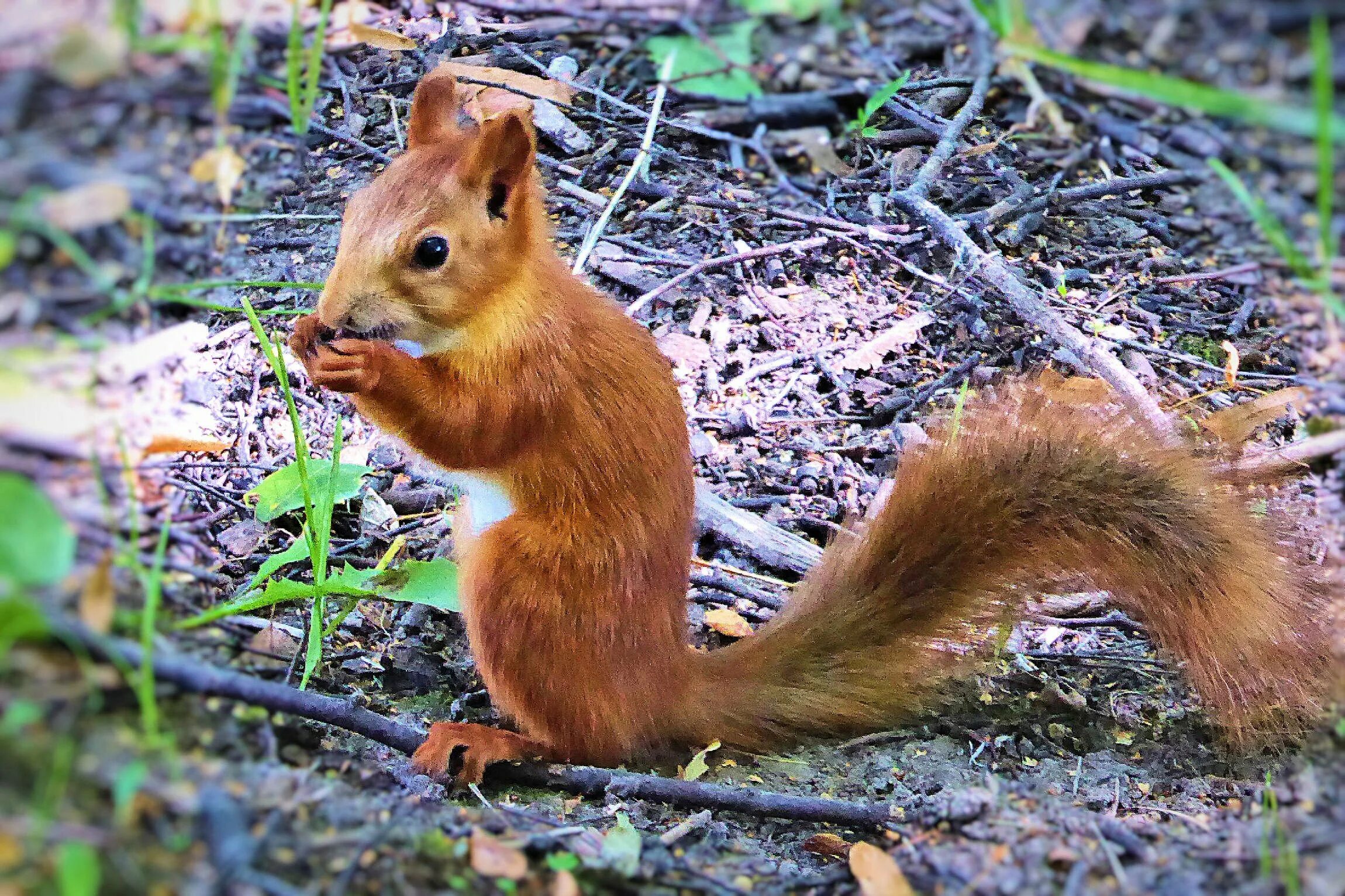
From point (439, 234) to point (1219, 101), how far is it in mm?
1282

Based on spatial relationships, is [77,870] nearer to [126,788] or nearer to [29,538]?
[126,788]

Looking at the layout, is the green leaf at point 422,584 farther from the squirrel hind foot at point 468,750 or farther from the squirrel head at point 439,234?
the squirrel head at point 439,234

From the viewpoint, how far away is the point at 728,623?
9.00 feet

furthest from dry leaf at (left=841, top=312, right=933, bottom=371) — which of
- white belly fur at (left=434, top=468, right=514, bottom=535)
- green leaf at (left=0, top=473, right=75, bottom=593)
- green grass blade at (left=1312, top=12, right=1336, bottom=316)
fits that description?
green leaf at (left=0, top=473, right=75, bottom=593)

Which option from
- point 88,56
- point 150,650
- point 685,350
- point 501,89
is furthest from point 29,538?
point 685,350

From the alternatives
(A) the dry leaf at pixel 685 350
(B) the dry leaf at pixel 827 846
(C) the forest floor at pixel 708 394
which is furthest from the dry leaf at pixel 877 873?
(A) the dry leaf at pixel 685 350

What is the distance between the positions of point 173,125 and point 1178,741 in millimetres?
2152

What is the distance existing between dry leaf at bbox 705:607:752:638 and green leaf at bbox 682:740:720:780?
0.44 m

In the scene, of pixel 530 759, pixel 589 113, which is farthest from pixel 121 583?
pixel 589 113

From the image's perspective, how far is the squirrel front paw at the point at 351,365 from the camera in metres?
→ 1.90

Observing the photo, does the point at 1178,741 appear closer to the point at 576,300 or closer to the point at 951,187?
the point at 951,187

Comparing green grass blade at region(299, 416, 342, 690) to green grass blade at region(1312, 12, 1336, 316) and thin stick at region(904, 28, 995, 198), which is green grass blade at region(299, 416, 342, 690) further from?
green grass blade at region(1312, 12, 1336, 316)

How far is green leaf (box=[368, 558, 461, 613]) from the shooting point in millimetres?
2312

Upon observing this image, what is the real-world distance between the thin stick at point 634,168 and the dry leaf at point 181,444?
0.90 m
